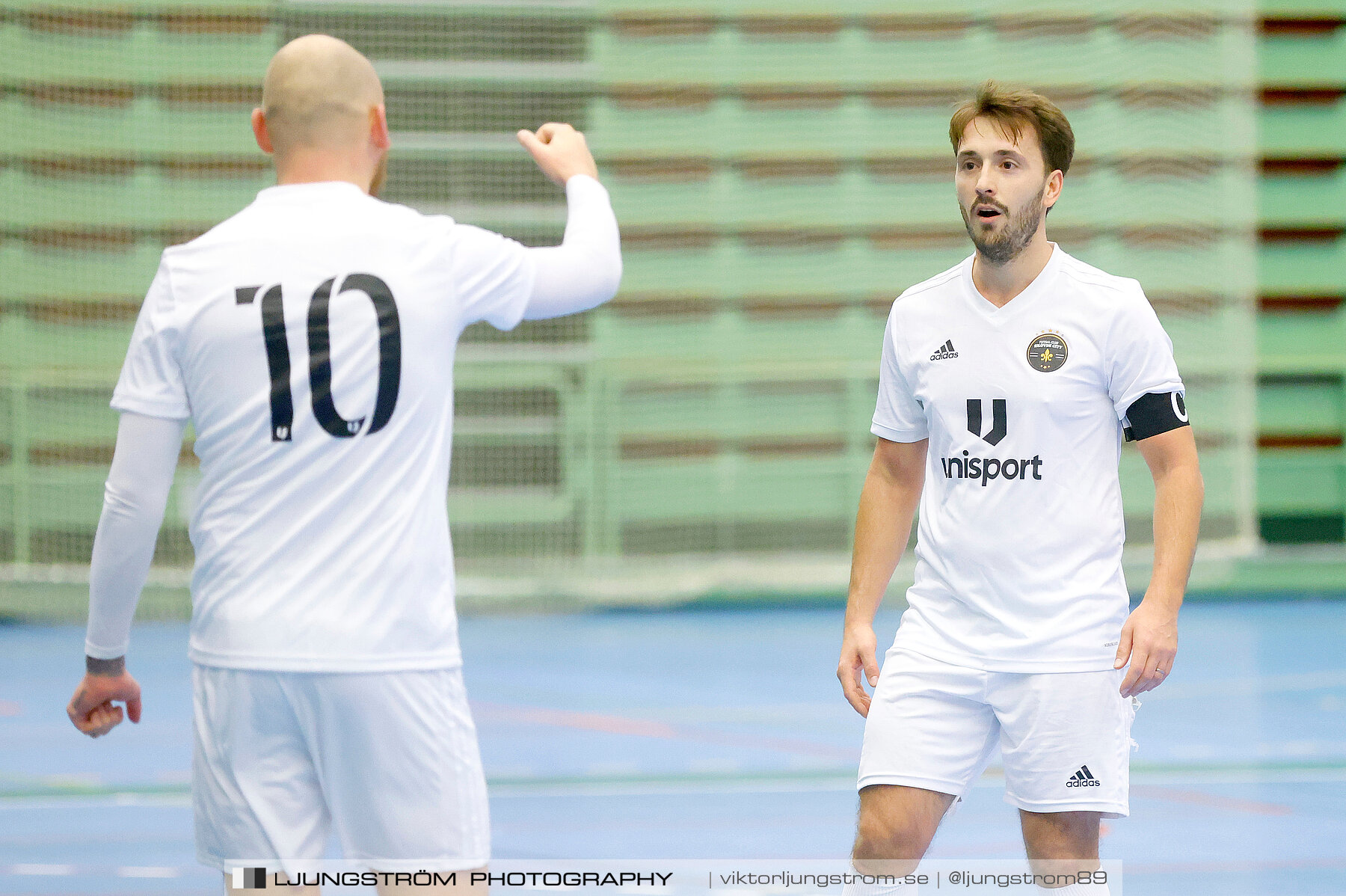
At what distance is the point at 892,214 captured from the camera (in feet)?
41.3

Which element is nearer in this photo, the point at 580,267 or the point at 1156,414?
the point at 580,267

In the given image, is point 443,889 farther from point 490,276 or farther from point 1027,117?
point 1027,117

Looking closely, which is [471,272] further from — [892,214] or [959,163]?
[892,214]

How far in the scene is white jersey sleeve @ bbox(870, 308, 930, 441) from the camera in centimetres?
343

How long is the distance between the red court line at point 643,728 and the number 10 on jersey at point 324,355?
15.1 feet

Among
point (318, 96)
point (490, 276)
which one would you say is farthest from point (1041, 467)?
point (318, 96)

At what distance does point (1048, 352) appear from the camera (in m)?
3.20

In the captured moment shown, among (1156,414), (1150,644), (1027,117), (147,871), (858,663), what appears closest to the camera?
(1150,644)

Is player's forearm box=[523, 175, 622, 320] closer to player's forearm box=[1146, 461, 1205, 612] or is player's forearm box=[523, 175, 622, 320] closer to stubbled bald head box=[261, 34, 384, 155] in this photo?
stubbled bald head box=[261, 34, 384, 155]

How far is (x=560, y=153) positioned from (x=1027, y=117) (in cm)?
107

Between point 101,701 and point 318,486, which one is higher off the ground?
point 318,486

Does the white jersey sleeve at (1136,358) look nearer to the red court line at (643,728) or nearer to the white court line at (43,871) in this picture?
the white court line at (43,871)

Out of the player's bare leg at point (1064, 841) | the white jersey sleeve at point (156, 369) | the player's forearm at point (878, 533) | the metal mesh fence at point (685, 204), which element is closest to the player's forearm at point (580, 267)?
the white jersey sleeve at point (156, 369)

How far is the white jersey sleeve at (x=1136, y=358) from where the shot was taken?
3139 mm
